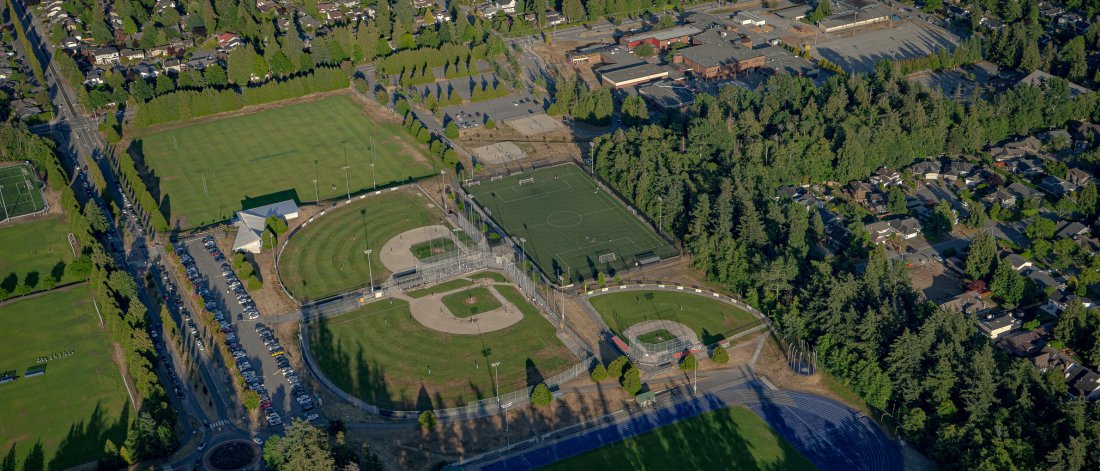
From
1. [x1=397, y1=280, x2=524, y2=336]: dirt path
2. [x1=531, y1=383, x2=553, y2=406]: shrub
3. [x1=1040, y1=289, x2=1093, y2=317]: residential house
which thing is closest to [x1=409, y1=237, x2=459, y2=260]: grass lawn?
[x1=397, y1=280, x2=524, y2=336]: dirt path

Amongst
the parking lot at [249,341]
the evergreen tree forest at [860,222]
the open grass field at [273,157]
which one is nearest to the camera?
the evergreen tree forest at [860,222]

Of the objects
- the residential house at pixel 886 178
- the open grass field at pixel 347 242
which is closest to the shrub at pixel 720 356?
the open grass field at pixel 347 242

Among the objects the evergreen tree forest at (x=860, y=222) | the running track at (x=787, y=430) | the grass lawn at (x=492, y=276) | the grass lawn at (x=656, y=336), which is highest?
the evergreen tree forest at (x=860, y=222)

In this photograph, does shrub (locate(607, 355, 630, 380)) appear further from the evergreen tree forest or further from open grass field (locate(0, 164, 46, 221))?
open grass field (locate(0, 164, 46, 221))

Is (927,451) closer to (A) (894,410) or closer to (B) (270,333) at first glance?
(A) (894,410)

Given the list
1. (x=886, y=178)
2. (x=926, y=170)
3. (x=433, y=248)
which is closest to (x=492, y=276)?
(x=433, y=248)

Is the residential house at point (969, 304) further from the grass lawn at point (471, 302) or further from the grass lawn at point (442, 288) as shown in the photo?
the grass lawn at point (442, 288)
